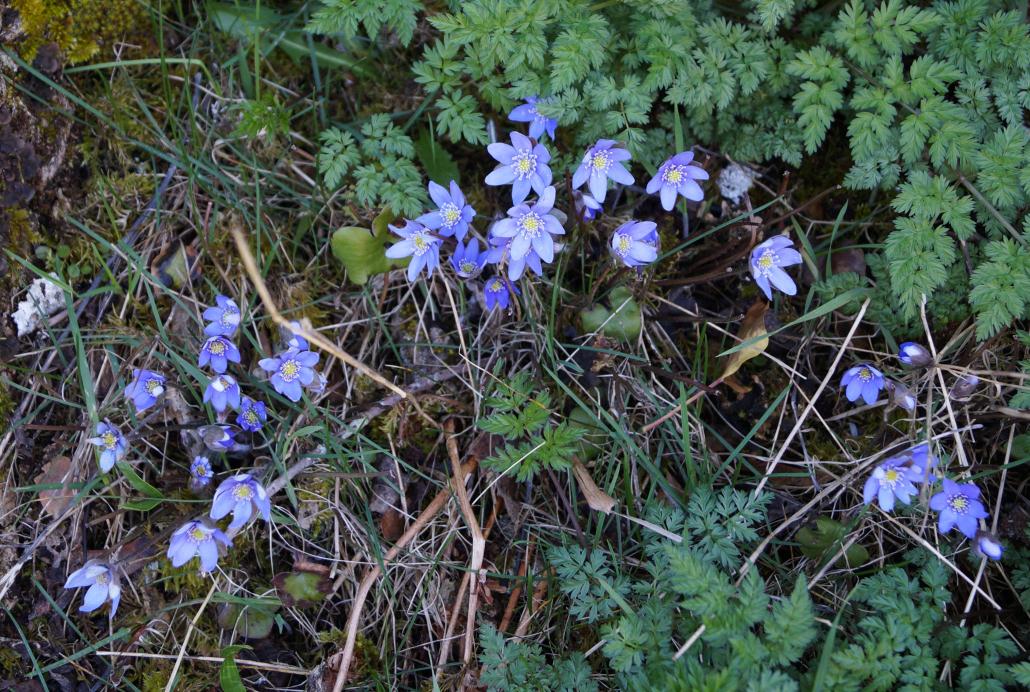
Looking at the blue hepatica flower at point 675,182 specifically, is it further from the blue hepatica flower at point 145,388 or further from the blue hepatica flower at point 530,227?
the blue hepatica flower at point 145,388

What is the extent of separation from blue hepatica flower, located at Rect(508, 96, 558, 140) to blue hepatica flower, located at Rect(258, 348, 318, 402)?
1.14 m

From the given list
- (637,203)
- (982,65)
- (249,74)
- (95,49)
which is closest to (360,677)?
(637,203)

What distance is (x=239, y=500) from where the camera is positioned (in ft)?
8.95

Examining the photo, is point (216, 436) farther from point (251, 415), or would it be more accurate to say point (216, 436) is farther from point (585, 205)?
point (585, 205)

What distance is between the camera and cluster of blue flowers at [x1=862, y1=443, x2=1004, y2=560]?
99.3 inches

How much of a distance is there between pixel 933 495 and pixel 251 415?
2468mm

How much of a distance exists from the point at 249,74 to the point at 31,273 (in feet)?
3.99

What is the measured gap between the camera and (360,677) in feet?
9.49

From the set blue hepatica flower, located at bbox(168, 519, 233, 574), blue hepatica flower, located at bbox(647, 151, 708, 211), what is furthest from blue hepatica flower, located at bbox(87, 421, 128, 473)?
blue hepatica flower, located at bbox(647, 151, 708, 211)

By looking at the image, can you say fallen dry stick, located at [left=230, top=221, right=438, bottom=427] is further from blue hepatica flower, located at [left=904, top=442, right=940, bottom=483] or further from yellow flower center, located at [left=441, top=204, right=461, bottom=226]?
blue hepatica flower, located at [left=904, top=442, right=940, bottom=483]

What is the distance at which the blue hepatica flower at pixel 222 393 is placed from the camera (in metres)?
2.80

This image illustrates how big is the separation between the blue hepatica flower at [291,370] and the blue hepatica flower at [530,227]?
0.84 metres

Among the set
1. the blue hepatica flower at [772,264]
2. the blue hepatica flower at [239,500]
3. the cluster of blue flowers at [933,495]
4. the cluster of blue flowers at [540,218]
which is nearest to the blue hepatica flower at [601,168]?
the cluster of blue flowers at [540,218]

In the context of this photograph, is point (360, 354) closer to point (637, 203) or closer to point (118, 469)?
point (118, 469)
